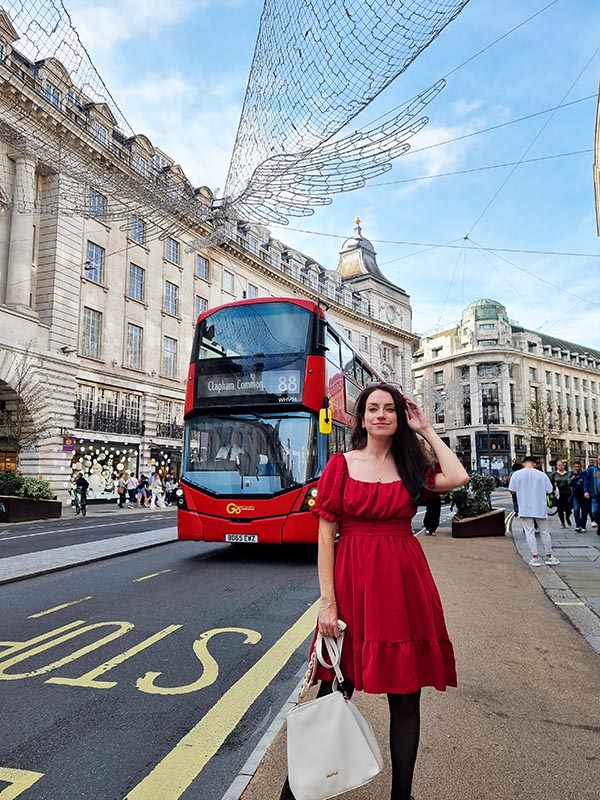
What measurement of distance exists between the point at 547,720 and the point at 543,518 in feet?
19.7

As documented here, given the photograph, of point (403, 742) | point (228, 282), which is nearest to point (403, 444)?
point (403, 742)

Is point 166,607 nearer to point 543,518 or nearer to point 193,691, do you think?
point 193,691

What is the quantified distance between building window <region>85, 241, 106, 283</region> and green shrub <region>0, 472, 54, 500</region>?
40.1 ft

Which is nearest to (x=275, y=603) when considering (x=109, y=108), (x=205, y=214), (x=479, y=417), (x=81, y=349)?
(x=205, y=214)

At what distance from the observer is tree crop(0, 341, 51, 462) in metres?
22.0

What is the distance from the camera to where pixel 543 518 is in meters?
8.87

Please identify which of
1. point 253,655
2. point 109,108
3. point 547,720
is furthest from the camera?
point 109,108

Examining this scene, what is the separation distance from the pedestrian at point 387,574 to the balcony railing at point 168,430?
3144 centimetres

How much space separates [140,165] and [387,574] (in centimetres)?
489

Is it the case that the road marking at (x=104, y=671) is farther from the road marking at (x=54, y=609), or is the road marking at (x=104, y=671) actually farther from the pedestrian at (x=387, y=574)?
the pedestrian at (x=387, y=574)

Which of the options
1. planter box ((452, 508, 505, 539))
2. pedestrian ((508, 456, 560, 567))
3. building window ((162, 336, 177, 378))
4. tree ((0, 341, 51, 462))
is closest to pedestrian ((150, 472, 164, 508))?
tree ((0, 341, 51, 462))

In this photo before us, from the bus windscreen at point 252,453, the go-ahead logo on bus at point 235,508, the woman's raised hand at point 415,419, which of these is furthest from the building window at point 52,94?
the go-ahead logo on bus at point 235,508

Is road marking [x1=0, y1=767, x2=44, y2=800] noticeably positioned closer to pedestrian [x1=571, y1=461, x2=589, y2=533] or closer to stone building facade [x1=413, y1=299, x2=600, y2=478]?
pedestrian [x1=571, y1=461, x2=589, y2=533]

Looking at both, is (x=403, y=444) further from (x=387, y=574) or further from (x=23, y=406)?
(x=23, y=406)
